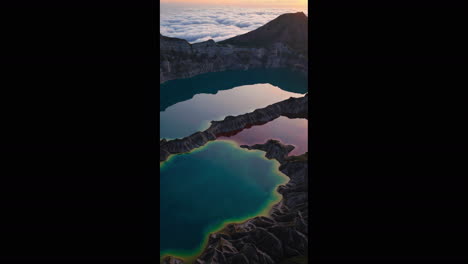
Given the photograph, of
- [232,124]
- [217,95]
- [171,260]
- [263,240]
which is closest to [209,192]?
[171,260]

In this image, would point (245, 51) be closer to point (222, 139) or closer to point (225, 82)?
point (225, 82)

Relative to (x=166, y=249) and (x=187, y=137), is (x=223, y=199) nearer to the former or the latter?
(x=166, y=249)

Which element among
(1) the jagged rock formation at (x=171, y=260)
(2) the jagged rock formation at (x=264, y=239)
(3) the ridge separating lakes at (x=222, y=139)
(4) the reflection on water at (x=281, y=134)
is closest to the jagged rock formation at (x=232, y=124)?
(3) the ridge separating lakes at (x=222, y=139)

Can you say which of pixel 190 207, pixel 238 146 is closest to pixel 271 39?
pixel 238 146

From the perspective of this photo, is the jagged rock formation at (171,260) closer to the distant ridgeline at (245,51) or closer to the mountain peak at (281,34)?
the distant ridgeline at (245,51)

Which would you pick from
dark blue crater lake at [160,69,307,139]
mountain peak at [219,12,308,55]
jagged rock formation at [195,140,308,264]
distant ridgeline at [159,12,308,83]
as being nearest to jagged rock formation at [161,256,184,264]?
jagged rock formation at [195,140,308,264]

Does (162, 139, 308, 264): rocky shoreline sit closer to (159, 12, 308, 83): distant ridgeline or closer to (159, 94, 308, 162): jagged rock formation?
(159, 94, 308, 162): jagged rock formation

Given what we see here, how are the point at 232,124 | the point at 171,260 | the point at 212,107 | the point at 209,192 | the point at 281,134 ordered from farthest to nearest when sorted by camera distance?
the point at 212,107
the point at 232,124
the point at 281,134
the point at 209,192
the point at 171,260
